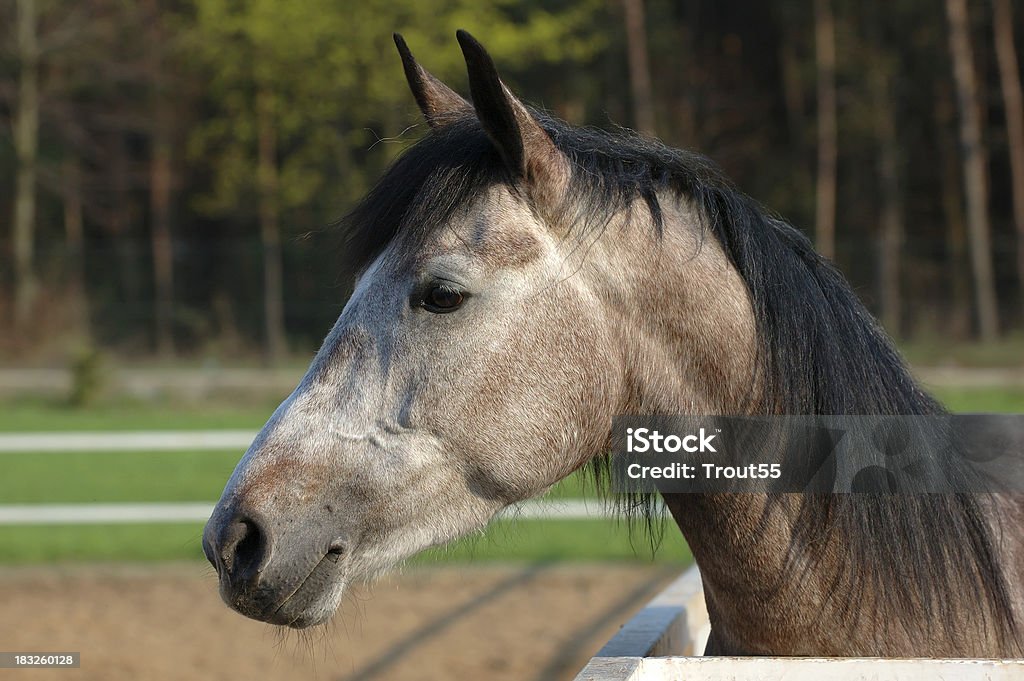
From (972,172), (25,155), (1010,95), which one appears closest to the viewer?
(972,172)

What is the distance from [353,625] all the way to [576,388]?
147 inches

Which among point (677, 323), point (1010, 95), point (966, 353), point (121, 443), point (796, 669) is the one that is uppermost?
point (677, 323)

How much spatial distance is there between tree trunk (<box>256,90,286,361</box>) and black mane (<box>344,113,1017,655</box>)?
1817 centimetres

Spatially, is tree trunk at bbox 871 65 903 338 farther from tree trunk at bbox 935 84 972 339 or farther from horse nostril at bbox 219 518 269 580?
horse nostril at bbox 219 518 269 580

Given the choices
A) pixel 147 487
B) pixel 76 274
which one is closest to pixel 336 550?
pixel 147 487

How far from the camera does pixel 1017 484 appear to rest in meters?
2.21

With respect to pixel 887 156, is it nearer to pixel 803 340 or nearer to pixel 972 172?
pixel 972 172

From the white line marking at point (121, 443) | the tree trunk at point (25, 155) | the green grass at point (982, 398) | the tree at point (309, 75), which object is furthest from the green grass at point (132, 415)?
the green grass at point (982, 398)

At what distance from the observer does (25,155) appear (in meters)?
20.9

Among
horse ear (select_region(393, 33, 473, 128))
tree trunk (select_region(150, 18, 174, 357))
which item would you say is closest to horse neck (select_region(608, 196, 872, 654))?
horse ear (select_region(393, 33, 473, 128))

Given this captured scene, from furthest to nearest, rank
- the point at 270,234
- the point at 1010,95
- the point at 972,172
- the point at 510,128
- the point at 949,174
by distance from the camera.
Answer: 1. the point at 949,174
2. the point at 270,234
3. the point at 1010,95
4. the point at 972,172
5. the point at 510,128

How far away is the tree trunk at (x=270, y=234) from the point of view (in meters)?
20.4

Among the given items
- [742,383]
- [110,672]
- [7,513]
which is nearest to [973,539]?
[742,383]

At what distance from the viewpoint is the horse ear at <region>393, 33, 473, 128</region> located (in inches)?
85.6
